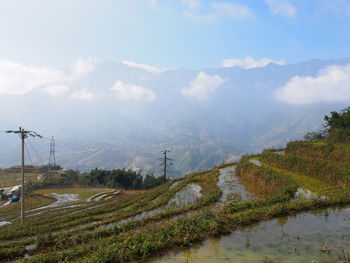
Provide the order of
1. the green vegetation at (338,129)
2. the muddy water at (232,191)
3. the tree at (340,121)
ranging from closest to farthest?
the muddy water at (232,191)
the green vegetation at (338,129)
the tree at (340,121)

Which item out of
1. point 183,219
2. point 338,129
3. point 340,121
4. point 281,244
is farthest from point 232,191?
point 340,121

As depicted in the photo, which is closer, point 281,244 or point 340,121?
point 281,244

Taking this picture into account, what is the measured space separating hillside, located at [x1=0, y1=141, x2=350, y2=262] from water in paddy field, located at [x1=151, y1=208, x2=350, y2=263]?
0.61ft

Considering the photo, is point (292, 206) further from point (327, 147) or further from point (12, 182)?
point (12, 182)

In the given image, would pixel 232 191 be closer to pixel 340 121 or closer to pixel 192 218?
pixel 192 218

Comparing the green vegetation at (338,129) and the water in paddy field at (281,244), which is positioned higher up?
the green vegetation at (338,129)

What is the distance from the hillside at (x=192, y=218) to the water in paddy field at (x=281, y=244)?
19 centimetres

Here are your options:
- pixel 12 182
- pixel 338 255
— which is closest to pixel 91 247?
pixel 338 255

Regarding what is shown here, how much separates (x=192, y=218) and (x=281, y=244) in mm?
4413

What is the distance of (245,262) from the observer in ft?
29.0

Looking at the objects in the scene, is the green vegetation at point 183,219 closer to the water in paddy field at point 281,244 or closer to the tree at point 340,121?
the water in paddy field at point 281,244

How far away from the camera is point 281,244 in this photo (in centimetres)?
1023

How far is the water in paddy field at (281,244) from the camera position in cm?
909

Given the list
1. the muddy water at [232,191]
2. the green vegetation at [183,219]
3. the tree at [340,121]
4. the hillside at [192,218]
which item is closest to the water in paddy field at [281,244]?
the hillside at [192,218]
